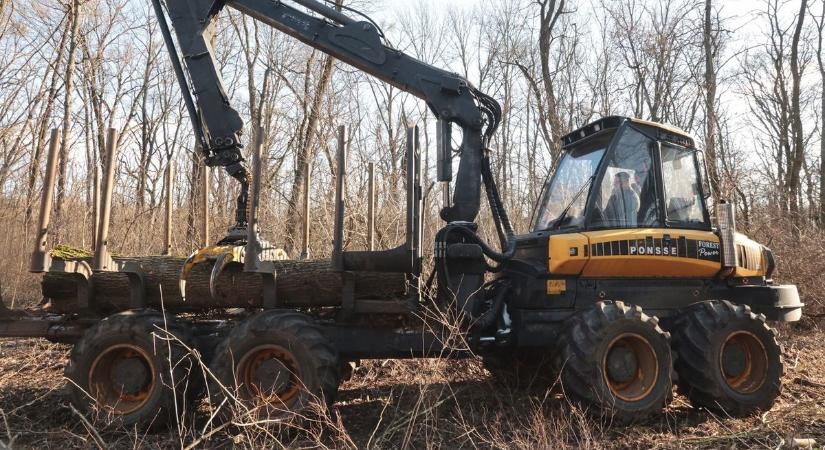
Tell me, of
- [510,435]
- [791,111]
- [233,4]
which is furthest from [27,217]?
[791,111]

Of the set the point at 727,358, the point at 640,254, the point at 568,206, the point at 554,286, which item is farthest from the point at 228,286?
the point at 727,358

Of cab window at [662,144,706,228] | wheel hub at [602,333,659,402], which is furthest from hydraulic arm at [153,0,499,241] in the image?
wheel hub at [602,333,659,402]

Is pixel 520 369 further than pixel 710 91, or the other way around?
pixel 710 91

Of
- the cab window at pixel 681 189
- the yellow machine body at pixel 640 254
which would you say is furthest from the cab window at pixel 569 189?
the cab window at pixel 681 189

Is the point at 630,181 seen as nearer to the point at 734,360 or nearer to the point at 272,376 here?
the point at 734,360

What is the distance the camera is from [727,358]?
220 inches

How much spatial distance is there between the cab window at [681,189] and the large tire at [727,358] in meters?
0.94

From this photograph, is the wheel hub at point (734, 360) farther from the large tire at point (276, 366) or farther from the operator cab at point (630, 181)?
the large tire at point (276, 366)

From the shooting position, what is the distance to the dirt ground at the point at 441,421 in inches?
179

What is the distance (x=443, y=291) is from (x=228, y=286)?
7.14ft

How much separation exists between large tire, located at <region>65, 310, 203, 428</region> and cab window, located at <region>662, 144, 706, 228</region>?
5.04 m

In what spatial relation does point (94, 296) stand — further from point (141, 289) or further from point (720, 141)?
point (720, 141)

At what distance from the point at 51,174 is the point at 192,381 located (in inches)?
89.7

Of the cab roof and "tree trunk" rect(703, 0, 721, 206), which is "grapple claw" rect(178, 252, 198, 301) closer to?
the cab roof
